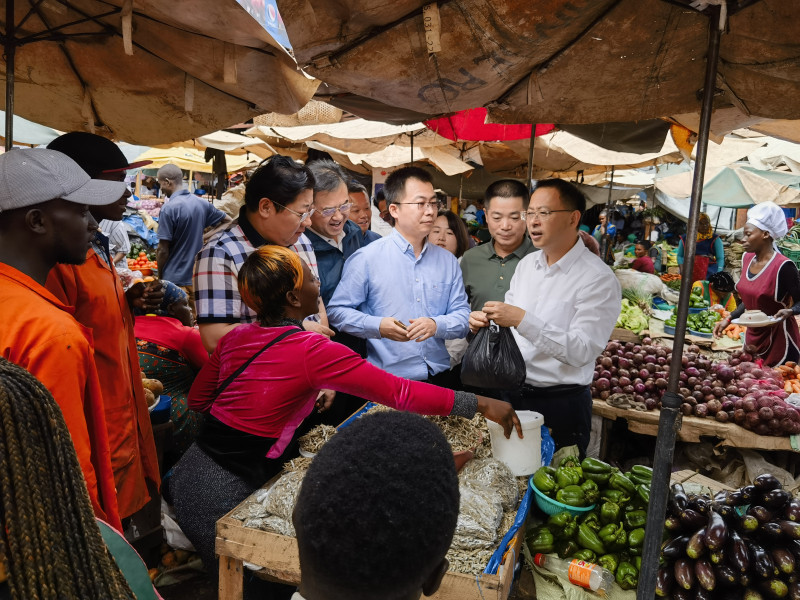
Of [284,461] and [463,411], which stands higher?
[463,411]

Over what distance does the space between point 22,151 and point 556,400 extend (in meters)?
2.95

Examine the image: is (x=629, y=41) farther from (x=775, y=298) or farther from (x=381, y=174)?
(x=381, y=174)

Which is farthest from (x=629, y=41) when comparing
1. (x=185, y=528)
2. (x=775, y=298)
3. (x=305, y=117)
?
(x=305, y=117)

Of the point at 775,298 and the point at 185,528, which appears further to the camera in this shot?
the point at 775,298

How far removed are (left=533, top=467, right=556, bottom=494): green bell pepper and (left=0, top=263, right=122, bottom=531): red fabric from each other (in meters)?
1.73

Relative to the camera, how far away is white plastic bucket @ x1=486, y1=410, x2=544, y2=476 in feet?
8.11

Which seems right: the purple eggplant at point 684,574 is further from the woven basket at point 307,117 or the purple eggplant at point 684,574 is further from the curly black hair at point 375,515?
the woven basket at point 307,117

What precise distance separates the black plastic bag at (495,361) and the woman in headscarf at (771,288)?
3.93m

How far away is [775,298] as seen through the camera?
573cm

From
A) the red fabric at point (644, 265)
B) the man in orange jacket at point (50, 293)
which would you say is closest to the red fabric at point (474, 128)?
the man in orange jacket at point (50, 293)

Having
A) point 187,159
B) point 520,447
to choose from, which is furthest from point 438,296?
point 187,159

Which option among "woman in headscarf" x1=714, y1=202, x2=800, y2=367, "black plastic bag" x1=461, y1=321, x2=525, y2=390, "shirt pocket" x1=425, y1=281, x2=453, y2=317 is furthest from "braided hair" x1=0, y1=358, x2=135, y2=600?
"woman in headscarf" x1=714, y1=202, x2=800, y2=367

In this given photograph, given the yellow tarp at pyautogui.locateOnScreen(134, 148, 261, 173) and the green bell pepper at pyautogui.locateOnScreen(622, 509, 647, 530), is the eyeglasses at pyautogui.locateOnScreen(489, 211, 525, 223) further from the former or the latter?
the yellow tarp at pyautogui.locateOnScreen(134, 148, 261, 173)

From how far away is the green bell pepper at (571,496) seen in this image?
241 centimetres
